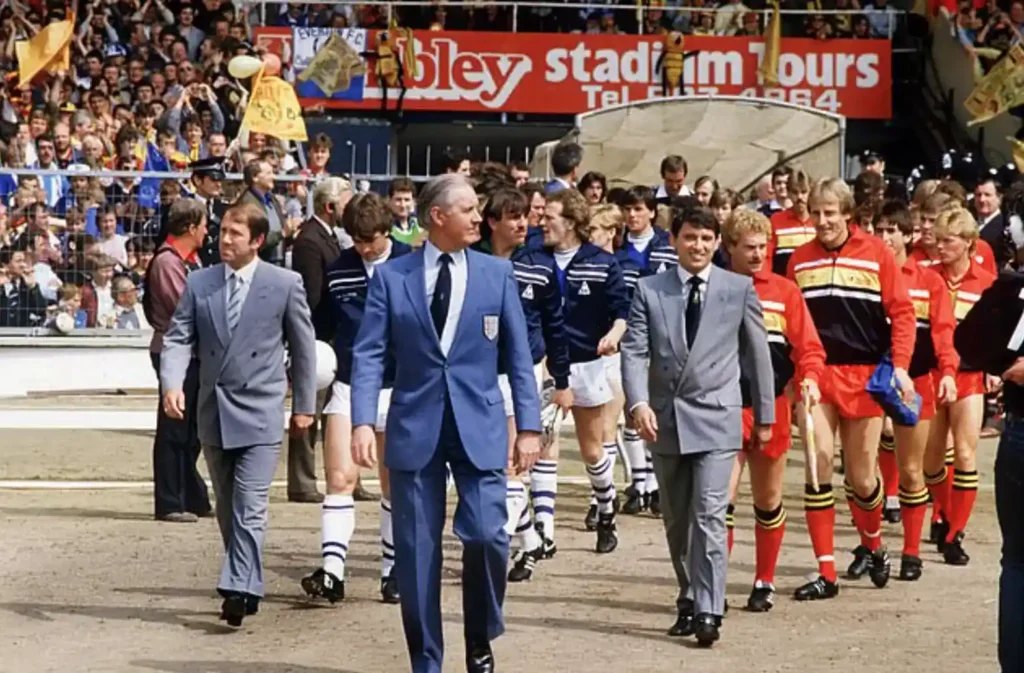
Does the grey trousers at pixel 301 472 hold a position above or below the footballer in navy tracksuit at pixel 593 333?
below

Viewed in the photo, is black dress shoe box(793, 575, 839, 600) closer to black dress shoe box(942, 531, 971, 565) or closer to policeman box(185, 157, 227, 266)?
black dress shoe box(942, 531, 971, 565)

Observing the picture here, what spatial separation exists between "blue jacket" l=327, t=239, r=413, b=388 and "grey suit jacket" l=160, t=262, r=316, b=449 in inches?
16.4

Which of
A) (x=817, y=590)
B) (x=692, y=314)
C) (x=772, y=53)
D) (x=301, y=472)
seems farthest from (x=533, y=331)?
(x=772, y=53)

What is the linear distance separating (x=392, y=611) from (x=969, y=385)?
140 inches

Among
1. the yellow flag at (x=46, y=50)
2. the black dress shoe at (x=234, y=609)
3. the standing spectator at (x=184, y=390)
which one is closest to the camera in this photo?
the black dress shoe at (x=234, y=609)

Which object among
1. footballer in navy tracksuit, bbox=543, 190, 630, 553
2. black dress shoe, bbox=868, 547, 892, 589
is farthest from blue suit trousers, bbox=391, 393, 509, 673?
footballer in navy tracksuit, bbox=543, 190, 630, 553

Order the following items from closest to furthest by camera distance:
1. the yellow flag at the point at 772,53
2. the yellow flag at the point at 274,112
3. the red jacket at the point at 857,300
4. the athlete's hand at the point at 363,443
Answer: the athlete's hand at the point at 363,443 → the red jacket at the point at 857,300 → the yellow flag at the point at 274,112 → the yellow flag at the point at 772,53

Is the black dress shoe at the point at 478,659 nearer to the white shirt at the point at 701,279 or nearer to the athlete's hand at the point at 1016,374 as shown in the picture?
the white shirt at the point at 701,279

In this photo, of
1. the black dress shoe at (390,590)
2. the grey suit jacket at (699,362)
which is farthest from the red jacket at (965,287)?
the black dress shoe at (390,590)

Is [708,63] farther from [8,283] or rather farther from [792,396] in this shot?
[792,396]

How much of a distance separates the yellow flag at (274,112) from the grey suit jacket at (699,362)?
467 inches

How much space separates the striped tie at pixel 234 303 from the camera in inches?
400

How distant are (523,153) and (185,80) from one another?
5.18 metres

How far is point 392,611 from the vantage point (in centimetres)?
1036
